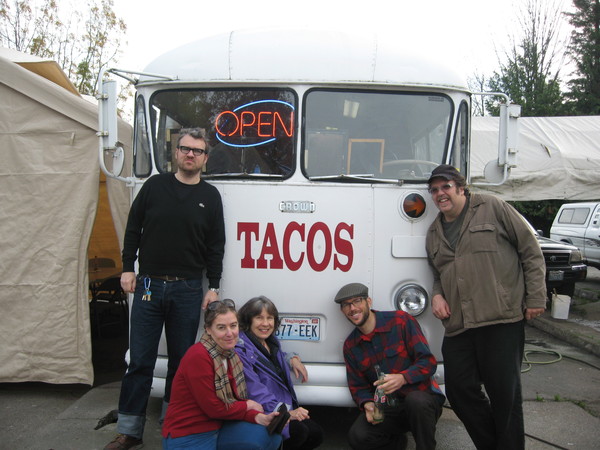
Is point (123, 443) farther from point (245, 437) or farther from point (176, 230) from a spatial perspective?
point (176, 230)

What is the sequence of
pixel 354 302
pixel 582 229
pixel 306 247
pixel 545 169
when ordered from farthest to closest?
pixel 582 229 → pixel 545 169 → pixel 306 247 → pixel 354 302

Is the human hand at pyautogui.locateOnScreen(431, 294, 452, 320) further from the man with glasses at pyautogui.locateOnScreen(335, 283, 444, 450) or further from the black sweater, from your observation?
the black sweater

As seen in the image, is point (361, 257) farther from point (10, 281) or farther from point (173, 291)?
point (10, 281)

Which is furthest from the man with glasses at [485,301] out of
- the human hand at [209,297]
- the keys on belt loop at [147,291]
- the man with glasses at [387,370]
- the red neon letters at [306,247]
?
the keys on belt loop at [147,291]

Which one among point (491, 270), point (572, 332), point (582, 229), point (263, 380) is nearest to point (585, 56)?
point (582, 229)

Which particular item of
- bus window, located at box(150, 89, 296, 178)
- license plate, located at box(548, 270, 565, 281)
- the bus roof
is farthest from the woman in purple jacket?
license plate, located at box(548, 270, 565, 281)

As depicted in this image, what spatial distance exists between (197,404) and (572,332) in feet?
21.9

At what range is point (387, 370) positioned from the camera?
3.51 meters

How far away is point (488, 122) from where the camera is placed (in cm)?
988

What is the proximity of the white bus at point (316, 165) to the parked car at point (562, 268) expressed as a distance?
6.95 m

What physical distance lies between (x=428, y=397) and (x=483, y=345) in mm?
490

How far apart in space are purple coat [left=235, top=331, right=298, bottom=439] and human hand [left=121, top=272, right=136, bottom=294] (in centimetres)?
86

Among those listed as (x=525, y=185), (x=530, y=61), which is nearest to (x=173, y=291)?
(x=525, y=185)

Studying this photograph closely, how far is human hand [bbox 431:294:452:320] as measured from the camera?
344 cm
